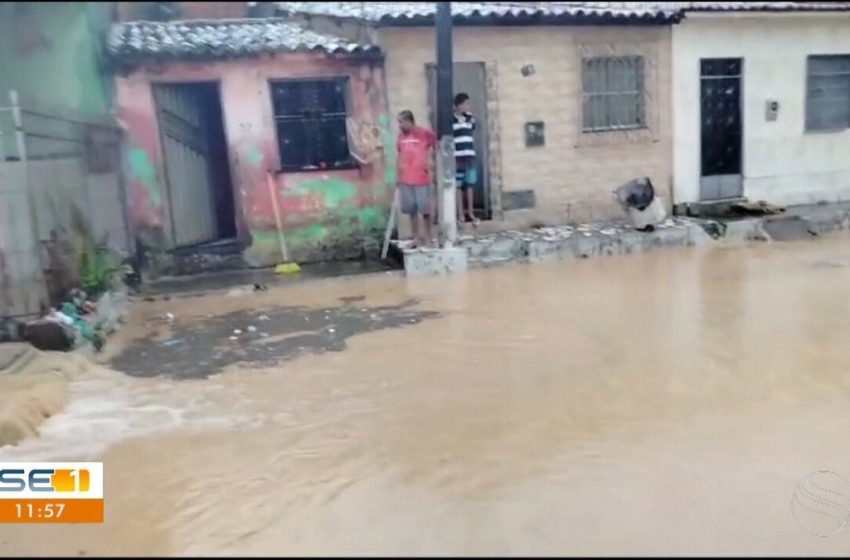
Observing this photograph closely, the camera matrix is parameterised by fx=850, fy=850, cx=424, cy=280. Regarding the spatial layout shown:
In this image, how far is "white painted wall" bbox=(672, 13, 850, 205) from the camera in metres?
10.6

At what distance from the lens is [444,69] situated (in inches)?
347

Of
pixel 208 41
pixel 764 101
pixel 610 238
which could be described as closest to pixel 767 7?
pixel 764 101

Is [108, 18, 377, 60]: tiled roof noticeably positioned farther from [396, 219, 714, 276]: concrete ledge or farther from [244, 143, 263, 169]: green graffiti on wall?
[396, 219, 714, 276]: concrete ledge

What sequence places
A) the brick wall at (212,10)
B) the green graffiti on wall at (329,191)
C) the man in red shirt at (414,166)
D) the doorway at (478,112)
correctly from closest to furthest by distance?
1. the man in red shirt at (414,166)
2. the green graffiti on wall at (329,191)
3. the doorway at (478,112)
4. the brick wall at (212,10)

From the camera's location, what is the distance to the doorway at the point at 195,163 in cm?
935

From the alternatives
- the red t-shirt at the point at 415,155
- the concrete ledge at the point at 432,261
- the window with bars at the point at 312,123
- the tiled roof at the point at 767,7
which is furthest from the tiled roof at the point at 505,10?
the concrete ledge at the point at 432,261

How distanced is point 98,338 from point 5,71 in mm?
2051

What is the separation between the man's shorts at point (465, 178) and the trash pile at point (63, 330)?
4509 mm

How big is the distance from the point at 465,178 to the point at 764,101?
4.27 metres

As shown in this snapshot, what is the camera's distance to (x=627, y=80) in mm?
10641

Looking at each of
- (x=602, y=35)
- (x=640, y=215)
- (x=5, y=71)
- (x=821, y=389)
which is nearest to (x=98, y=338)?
(x=5, y=71)

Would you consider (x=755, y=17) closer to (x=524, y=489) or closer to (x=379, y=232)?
(x=379, y=232)

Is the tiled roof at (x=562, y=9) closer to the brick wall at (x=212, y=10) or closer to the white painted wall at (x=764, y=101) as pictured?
the white painted wall at (x=764, y=101)

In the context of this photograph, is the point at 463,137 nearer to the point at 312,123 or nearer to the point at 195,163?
the point at 312,123
